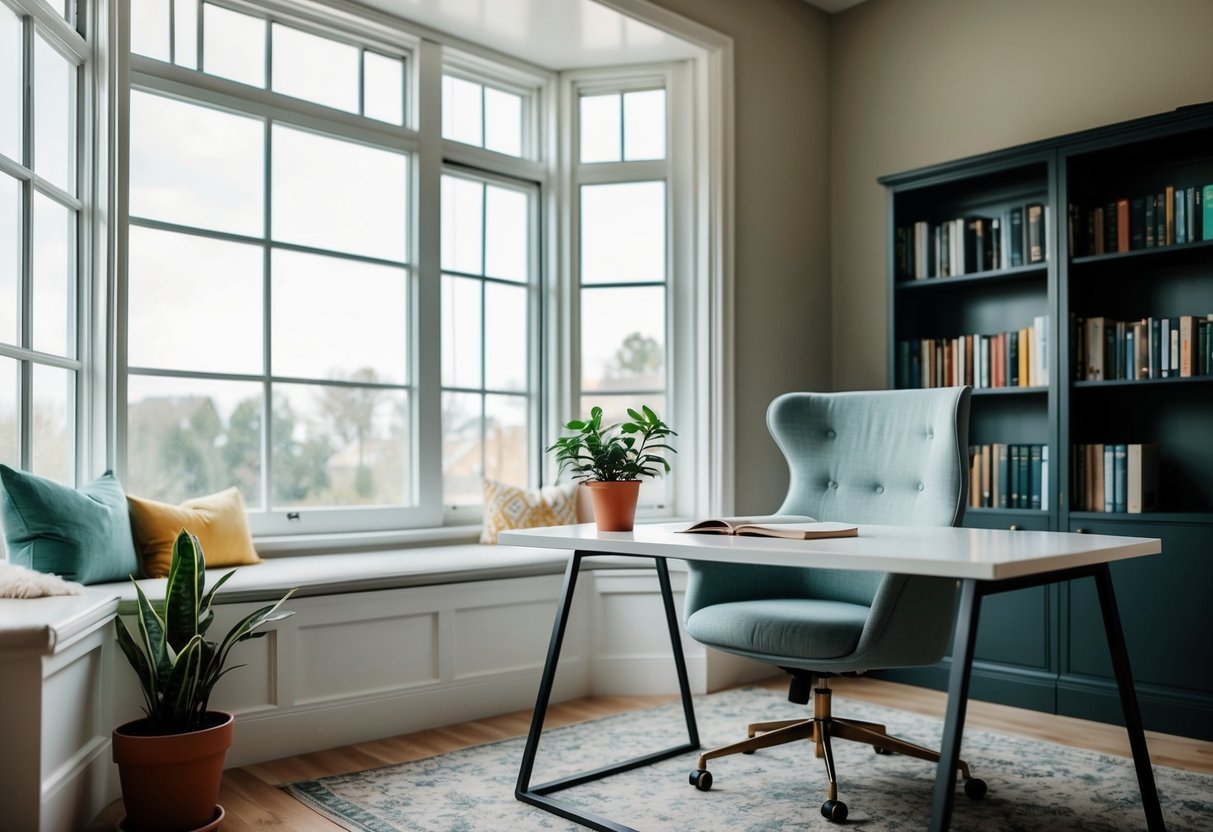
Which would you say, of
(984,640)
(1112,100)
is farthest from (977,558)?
(1112,100)

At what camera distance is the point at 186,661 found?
7.57 ft

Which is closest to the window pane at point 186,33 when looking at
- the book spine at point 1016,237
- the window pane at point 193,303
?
the window pane at point 193,303

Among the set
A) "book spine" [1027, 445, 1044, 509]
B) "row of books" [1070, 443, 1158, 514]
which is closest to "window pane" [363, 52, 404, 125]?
"book spine" [1027, 445, 1044, 509]

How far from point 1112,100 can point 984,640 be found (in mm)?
2006

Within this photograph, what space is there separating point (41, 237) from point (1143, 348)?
11.3 ft

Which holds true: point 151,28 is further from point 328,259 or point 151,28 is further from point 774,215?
point 774,215

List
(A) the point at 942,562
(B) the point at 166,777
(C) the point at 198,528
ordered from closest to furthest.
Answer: (A) the point at 942,562 → (B) the point at 166,777 → (C) the point at 198,528

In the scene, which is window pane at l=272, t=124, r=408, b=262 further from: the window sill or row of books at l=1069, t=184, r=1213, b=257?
row of books at l=1069, t=184, r=1213, b=257

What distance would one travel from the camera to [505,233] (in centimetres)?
425

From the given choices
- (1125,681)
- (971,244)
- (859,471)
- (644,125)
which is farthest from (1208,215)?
(644,125)

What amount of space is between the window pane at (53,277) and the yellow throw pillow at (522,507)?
1557mm

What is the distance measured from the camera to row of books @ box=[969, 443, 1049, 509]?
3588mm

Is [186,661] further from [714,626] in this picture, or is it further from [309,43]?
[309,43]

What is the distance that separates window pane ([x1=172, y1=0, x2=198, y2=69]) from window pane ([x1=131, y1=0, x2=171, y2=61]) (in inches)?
1.1
